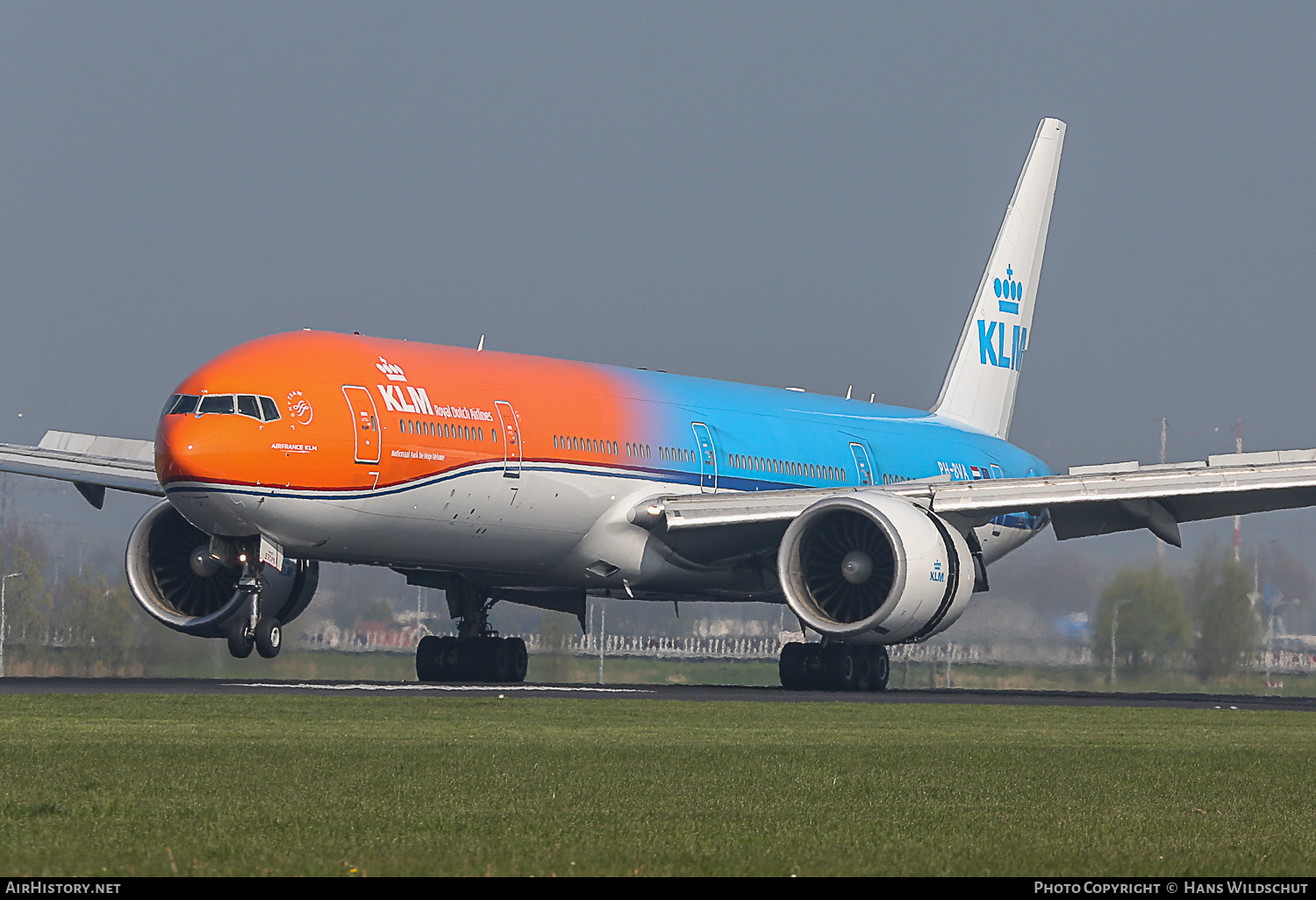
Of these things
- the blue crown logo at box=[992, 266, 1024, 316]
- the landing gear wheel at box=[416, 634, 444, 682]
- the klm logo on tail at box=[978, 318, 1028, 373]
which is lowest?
the landing gear wheel at box=[416, 634, 444, 682]

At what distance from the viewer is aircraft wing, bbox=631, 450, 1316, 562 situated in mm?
27328

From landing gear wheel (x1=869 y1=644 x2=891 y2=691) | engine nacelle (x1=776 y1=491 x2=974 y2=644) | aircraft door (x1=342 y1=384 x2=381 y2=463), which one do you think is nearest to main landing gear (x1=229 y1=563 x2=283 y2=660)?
aircraft door (x1=342 y1=384 x2=381 y2=463)

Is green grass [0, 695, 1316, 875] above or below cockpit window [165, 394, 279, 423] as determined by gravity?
below

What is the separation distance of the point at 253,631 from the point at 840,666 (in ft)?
31.4

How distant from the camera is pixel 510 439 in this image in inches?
1017

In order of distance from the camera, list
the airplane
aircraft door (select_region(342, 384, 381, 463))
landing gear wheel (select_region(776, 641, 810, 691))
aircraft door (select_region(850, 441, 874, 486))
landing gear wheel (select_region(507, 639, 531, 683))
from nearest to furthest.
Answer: the airplane
aircraft door (select_region(342, 384, 381, 463))
landing gear wheel (select_region(776, 641, 810, 691))
landing gear wheel (select_region(507, 639, 531, 683))
aircraft door (select_region(850, 441, 874, 486))

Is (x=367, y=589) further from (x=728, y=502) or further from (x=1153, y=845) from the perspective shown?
(x=1153, y=845)

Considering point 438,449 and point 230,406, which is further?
point 438,449

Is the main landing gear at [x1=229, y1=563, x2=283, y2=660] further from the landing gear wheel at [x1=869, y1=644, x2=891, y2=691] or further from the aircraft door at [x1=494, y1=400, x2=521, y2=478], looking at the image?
the landing gear wheel at [x1=869, y1=644, x2=891, y2=691]

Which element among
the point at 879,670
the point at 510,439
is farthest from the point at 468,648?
the point at 879,670

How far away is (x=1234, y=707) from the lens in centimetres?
2453

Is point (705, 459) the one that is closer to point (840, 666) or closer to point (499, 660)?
point (840, 666)
